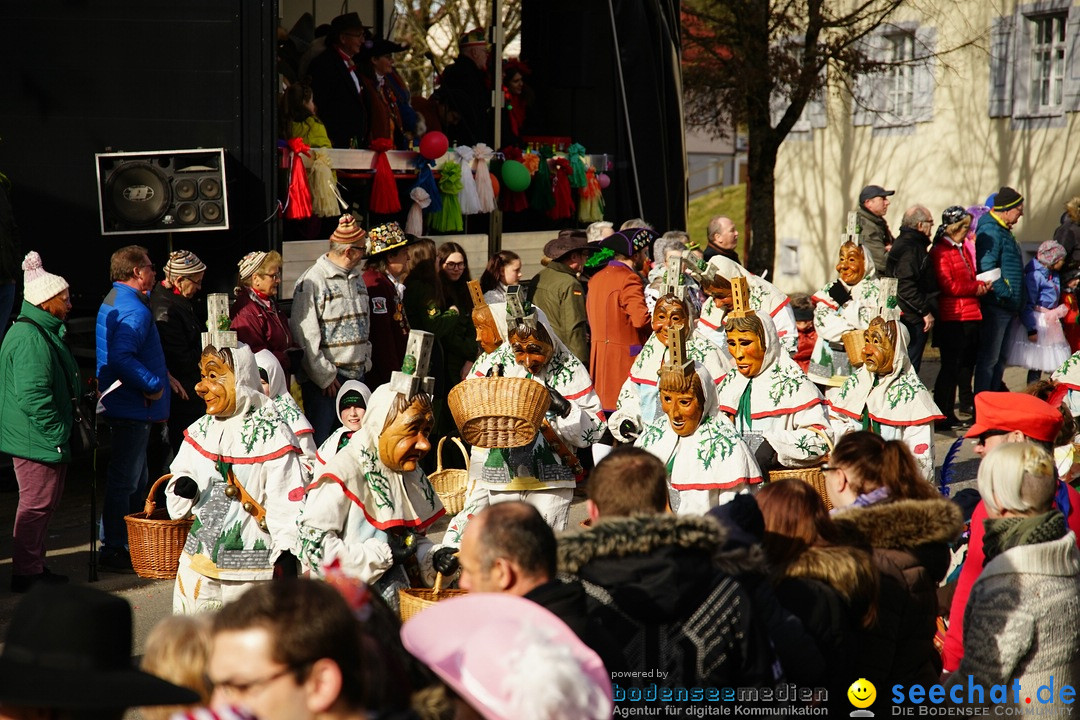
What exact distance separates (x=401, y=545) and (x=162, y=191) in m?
4.62

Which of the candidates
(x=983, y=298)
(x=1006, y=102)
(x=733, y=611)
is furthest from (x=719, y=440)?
(x=1006, y=102)

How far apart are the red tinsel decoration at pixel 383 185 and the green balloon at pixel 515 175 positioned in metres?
Result: 1.82

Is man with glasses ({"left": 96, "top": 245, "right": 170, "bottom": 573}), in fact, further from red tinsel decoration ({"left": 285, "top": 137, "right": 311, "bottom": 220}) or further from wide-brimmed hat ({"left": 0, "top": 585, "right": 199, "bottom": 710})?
wide-brimmed hat ({"left": 0, "top": 585, "right": 199, "bottom": 710})

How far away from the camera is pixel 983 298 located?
12586 millimetres

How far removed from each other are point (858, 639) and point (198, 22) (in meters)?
6.70

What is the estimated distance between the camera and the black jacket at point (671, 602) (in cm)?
354

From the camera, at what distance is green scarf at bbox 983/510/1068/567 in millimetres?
4379

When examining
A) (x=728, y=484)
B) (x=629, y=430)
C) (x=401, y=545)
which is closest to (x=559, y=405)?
(x=629, y=430)

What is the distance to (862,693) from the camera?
4.35m

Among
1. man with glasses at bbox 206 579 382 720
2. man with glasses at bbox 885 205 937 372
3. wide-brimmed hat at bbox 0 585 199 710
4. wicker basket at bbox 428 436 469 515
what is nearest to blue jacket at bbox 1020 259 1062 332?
man with glasses at bbox 885 205 937 372

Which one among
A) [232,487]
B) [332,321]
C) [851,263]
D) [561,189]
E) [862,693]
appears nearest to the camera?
[862,693]

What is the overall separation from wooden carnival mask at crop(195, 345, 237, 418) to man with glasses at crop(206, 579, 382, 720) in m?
3.83

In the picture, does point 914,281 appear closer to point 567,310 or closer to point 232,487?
point 567,310

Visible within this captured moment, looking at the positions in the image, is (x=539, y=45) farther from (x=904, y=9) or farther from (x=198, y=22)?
(x=904, y=9)
